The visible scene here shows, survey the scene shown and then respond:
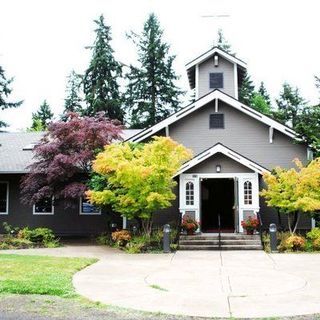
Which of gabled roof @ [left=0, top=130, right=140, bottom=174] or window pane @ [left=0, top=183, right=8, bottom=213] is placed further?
window pane @ [left=0, top=183, right=8, bottom=213]

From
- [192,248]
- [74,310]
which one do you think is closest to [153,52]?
[192,248]

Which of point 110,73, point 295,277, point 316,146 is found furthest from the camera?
point 110,73

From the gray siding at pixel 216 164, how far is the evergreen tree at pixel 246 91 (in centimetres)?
2607

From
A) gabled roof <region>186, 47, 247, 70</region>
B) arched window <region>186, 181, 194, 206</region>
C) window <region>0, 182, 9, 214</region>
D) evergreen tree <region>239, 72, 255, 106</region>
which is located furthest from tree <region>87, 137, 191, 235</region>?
evergreen tree <region>239, 72, 255, 106</region>

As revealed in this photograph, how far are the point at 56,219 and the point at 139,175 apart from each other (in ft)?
27.2

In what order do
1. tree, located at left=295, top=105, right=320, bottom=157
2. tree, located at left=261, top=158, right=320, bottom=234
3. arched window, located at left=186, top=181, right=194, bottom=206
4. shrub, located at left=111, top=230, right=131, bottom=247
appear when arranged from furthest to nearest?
tree, located at left=295, top=105, right=320, bottom=157
arched window, located at left=186, top=181, right=194, bottom=206
shrub, located at left=111, top=230, right=131, bottom=247
tree, located at left=261, top=158, right=320, bottom=234

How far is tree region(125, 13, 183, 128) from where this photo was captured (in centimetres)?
4481

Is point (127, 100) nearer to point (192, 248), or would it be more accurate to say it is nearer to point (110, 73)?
point (110, 73)

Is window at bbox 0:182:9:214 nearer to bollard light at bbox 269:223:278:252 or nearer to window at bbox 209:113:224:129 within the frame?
window at bbox 209:113:224:129

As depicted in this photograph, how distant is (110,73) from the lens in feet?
143

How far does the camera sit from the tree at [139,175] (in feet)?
54.3

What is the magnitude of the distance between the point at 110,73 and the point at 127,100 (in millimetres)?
3184

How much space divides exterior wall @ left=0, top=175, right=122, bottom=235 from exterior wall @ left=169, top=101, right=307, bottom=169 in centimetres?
566

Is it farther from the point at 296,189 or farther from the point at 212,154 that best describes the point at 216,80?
the point at 296,189
